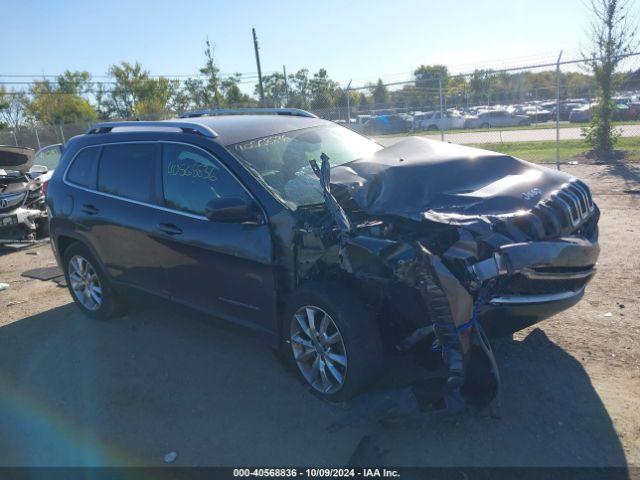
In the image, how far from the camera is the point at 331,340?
11.2ft

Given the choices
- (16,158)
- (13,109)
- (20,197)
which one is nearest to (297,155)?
(20,197)

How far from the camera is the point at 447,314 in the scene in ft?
9.70

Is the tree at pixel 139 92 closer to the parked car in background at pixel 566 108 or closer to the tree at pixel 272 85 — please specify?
the tree at pixel 272 85

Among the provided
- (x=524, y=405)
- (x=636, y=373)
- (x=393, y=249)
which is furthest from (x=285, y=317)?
(x=636, y=373)

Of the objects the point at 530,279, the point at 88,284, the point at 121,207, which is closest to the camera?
the point at 530,279

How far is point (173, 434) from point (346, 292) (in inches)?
57.3

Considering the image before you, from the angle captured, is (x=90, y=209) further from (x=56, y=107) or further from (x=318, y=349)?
(x=56, y=107)

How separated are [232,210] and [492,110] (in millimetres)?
16808

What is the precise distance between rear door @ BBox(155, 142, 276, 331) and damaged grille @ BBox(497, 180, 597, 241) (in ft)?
5.26

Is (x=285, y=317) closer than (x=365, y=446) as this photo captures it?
No

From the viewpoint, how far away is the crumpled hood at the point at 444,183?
10.9 feet

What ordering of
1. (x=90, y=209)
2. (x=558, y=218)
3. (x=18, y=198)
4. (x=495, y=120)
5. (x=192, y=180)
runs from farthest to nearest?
1. (x=495, y=120)
2. (x=18, y=198)
3. (x=90, y=209)
4. (x=192, y=180)
5. (x=558, y=218)

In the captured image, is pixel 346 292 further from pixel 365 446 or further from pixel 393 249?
pixel 365 446

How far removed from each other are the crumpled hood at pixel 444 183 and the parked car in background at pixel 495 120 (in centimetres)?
1506
